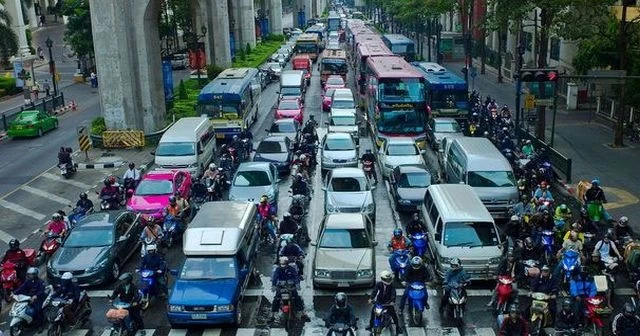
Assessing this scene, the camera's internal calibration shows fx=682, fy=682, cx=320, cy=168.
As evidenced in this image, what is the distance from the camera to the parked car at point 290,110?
127 ft

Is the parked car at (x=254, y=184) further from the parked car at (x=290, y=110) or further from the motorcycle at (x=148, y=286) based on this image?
the parked car at (x=290, y=110)

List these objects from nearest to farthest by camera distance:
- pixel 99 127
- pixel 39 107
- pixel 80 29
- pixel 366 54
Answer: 1. pixel 99 127
2. pixel 366 54
3. pixel 39 107
4. pixel 80 29

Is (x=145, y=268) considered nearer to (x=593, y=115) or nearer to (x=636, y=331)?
(x=636, y=331)

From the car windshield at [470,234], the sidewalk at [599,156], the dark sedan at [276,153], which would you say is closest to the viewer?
the car windshield at [470,234]

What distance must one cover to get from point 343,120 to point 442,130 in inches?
213

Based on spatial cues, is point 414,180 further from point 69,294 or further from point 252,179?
point 69,294

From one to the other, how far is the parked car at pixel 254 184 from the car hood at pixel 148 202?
7.34 ft

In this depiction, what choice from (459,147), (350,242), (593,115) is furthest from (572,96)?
(350,242)

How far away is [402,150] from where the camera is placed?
27469mm

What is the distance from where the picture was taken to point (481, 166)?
23.0 meters

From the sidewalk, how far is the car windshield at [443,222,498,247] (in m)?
8.18

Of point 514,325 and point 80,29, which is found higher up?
point 80,29

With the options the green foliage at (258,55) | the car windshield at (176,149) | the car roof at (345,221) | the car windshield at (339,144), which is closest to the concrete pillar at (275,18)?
the green foliage at (258,55)

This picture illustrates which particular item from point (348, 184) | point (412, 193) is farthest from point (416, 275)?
point (412, 193)
